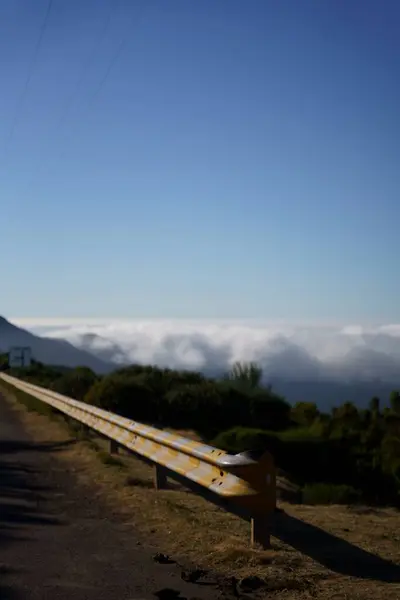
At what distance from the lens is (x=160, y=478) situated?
11.7 metres

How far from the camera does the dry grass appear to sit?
634 cm

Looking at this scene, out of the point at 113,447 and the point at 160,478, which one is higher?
the point at 113,447

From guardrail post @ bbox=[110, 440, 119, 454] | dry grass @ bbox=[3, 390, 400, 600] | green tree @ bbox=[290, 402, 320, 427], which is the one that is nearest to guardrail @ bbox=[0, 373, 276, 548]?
dry grass @ bbox=[3, 390, 400, 600]

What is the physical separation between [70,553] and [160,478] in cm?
429

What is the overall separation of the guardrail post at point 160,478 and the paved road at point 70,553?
A: 0.96 metres

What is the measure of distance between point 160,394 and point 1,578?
82.9ft

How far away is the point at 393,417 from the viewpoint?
3095cm

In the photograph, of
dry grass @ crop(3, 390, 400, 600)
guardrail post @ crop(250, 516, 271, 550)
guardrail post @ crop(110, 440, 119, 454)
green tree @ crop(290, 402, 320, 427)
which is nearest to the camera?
dry grass @ crop(3, 390, 400, 600)

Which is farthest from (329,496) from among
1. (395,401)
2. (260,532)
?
(395,401)

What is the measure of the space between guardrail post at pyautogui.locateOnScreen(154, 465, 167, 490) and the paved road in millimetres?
958

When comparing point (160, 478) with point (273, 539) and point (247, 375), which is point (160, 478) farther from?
point (247, 375)

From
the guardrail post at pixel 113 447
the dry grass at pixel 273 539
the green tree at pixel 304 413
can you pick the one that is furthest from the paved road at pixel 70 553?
the green tree at pixel 304 413

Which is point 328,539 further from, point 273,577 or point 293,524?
point 273,577

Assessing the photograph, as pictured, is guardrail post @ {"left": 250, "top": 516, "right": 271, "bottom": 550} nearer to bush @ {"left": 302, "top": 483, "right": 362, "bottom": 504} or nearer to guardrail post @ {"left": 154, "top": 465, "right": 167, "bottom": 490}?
guardrail post @ {"left": 154, "top": 465, "right": 167, "bottom": 490}
